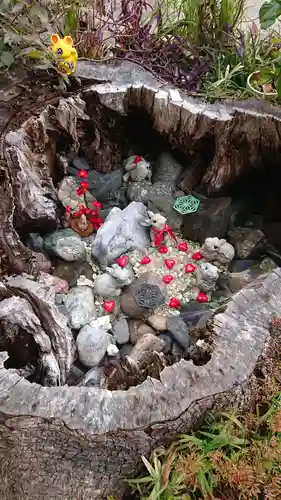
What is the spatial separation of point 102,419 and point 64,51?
1210 mm

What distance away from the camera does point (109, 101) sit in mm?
1732

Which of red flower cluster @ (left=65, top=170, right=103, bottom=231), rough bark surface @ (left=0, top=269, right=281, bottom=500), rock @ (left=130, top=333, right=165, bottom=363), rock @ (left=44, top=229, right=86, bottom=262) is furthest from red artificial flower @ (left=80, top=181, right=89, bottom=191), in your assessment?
rough bark surface @ (left=0, top=269, right=281, bottom=500)

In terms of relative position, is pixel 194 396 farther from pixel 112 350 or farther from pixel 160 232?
pixel 160 232

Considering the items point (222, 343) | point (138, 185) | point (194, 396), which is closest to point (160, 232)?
point (138, 185)

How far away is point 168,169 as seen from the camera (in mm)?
1982

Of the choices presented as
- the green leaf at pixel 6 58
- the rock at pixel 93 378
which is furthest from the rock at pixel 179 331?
the green leaf at pixel 6 58

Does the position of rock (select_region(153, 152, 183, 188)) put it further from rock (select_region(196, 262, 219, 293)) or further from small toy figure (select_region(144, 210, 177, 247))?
rock (select_region(196, 262, 219, 293))

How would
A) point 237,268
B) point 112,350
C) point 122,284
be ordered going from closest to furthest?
1. point 112,350
2. point 122,284
3. point 237,268

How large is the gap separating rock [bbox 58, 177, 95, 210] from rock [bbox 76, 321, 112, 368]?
636 mm

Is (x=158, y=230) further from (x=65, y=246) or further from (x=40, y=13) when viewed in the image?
(x=40, y=13)

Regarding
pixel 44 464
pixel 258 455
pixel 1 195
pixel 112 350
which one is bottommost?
pixel 112 350

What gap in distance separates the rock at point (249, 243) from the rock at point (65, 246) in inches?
22.6

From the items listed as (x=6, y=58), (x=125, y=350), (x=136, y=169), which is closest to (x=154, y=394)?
(x=125, y=350)

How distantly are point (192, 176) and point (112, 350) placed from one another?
810mm
